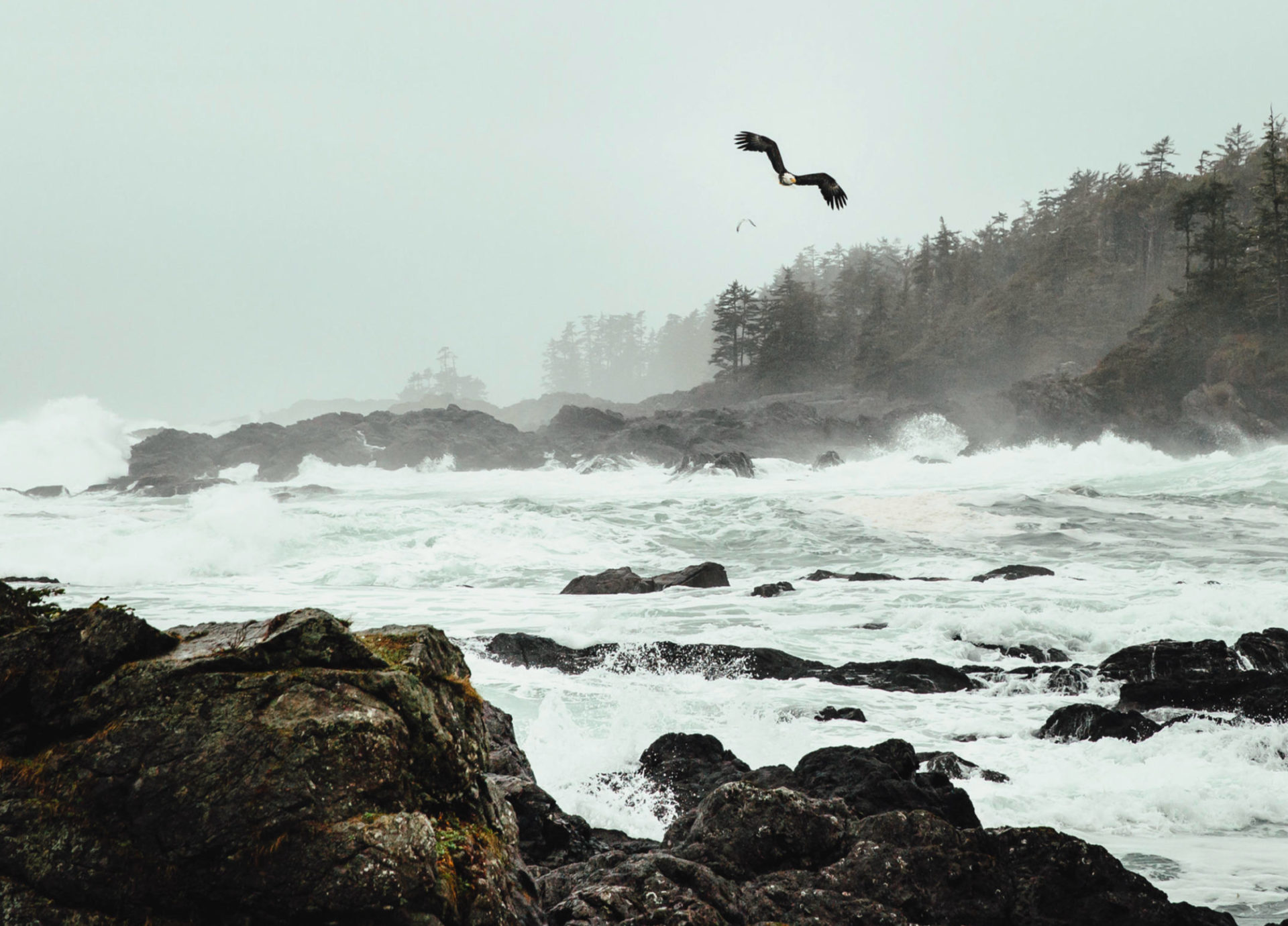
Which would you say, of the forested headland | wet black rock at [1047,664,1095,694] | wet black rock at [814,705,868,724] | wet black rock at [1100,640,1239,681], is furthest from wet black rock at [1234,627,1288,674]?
the forested headland

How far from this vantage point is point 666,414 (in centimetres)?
5291

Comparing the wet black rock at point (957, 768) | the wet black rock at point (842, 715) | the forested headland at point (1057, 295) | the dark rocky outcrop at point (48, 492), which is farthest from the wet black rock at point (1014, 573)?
the dark rocky outcrop at point (48, 492)

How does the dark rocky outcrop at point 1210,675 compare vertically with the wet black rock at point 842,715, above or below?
above

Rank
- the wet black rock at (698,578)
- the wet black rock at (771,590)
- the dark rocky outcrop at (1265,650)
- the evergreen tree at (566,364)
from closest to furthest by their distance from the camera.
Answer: the dark rocky outcrop at (1265,650)
the wet black rock at (771,590)
the wet black rock at (698,578)
the evergreen tree at (566,364)

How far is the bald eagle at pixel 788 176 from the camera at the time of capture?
305 inches

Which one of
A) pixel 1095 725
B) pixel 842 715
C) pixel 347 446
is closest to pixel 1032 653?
pixel 1095 725

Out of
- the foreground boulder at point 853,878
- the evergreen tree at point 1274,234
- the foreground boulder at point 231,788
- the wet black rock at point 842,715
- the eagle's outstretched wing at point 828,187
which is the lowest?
the wet black rock at point 842,715

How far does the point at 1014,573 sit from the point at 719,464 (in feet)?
77.2

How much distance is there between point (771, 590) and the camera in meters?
15.1

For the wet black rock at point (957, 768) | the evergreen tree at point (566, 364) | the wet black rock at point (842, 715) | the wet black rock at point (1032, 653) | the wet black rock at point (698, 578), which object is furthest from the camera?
the evergreen tree at point (566, 364)

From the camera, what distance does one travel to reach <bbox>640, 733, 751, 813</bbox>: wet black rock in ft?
20.5

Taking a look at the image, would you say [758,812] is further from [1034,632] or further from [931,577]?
[931,577]

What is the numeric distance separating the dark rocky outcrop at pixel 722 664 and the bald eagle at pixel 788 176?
17.5 feet

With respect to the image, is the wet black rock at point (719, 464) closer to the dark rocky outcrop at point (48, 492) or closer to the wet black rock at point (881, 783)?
the dark rocky outcrop at point (48, 492)
